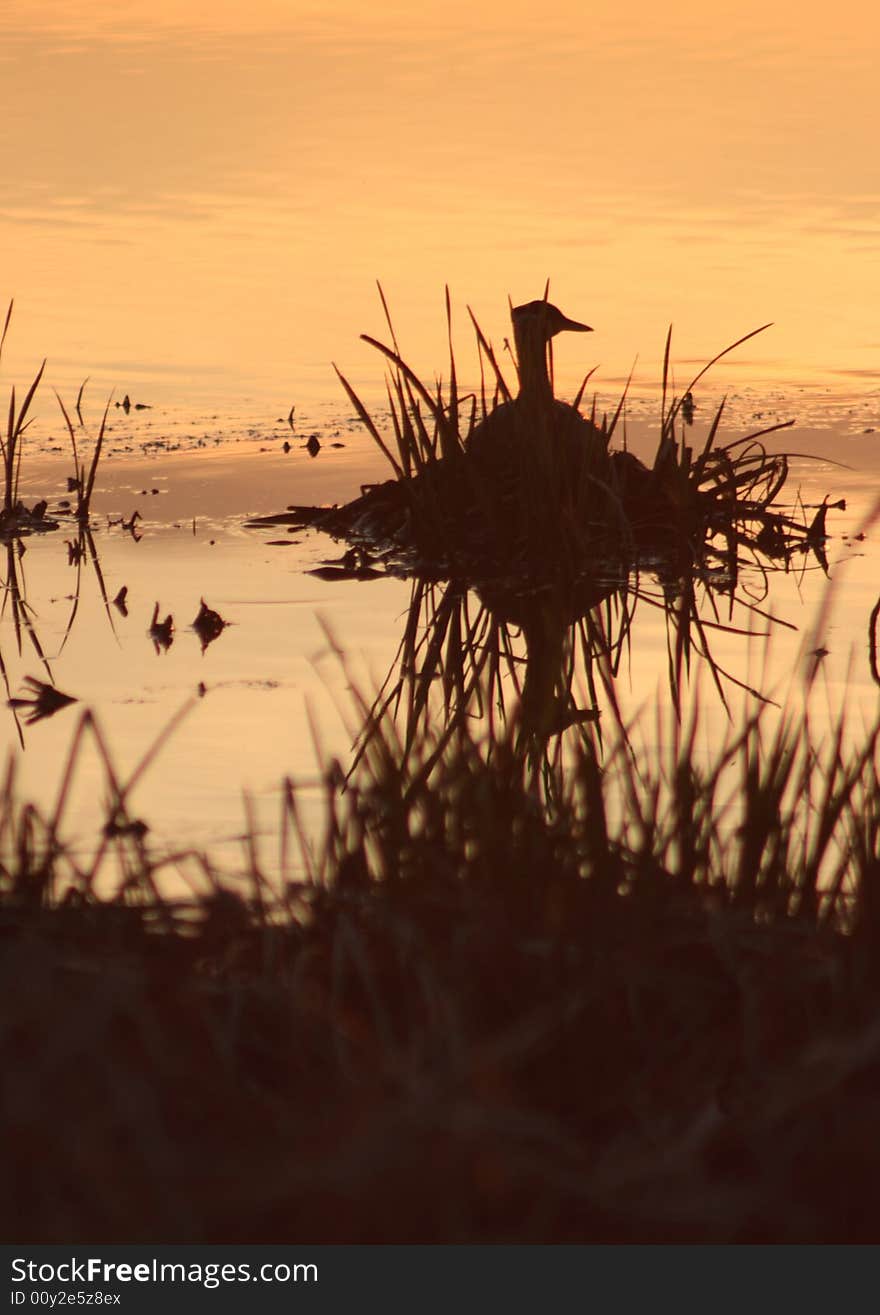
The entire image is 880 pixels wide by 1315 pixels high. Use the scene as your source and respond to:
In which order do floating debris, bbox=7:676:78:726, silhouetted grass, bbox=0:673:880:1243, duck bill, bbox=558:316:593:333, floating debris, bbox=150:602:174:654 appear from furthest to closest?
duck bill, bbox=558:316:593:333, floating debris, bbox=150:602:174:654, floating debris, bbox=7:676:78:726, silhouetted grass, bbox=0:673:880:1243

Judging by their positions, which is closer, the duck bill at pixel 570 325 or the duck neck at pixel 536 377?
the duck neck at pixel 536 377

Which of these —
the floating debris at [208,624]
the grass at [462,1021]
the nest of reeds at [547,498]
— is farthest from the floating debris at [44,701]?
the nest of reeds at [547,498]

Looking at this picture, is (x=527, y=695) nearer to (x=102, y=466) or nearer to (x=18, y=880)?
(x=18, y=880)

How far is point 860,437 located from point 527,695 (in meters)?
5.75

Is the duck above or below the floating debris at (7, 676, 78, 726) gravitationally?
above

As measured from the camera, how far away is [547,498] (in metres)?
5.94

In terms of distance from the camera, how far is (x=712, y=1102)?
80.2 inches

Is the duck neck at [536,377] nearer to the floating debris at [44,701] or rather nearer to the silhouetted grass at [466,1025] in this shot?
the floating debris at [44,701]

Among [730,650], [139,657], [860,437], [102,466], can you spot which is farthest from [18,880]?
[860,437]

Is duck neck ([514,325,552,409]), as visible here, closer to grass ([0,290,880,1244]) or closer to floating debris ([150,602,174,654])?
floating debris ([150,602,174,654])

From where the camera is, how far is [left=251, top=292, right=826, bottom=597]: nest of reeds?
5.93 m

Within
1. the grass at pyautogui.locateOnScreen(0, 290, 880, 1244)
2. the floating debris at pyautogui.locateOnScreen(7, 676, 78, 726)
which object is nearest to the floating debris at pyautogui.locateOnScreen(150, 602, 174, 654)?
the floating debris at pyautogui.locateOnScreen(7, 676, 78, 726)

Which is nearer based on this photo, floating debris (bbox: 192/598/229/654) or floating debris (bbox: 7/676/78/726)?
floating debris (bbox: 7/676/78/726)

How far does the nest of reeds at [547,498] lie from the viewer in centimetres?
593
